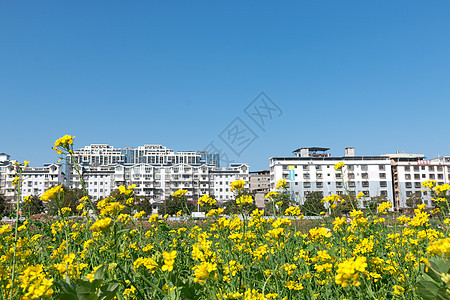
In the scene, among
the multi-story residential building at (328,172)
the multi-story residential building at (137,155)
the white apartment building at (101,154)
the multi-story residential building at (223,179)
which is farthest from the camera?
the white apartment building at (101,154)

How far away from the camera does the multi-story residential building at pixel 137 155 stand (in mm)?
113125

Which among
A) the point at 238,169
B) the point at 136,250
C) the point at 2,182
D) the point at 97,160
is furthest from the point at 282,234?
the point at 97,160

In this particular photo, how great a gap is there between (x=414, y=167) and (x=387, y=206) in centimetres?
7132

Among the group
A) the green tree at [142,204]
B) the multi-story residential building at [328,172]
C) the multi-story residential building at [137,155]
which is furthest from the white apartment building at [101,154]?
the green tree at [142,204]

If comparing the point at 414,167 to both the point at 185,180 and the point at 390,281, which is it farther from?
the point at 390,281

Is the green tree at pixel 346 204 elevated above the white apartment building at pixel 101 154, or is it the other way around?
the white apartment building at pixel 101 154

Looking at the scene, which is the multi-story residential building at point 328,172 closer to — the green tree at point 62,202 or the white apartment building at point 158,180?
the white apartment building at point 158,180

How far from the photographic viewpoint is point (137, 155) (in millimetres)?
129750

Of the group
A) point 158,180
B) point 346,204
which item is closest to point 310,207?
point 346,204

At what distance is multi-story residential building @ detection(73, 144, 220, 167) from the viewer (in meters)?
113

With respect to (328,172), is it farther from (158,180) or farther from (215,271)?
(215,271)

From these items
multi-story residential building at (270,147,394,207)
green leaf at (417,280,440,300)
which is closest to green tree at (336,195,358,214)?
green leaf at (417,280,440,300)

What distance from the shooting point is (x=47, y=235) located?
4.43 meters

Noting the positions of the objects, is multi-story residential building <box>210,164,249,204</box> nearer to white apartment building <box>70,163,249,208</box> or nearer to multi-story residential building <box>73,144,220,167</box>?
white apartment building <box>70,163,249,208</box>
